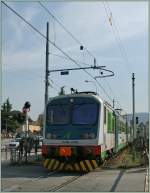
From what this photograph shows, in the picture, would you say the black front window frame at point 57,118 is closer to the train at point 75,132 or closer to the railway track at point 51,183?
the train at point 75,132

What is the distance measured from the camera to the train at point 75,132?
20438mm

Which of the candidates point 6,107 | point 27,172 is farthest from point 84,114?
point 6,107

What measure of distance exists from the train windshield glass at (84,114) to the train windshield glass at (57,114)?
0.35 metres

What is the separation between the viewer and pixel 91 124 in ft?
68.2

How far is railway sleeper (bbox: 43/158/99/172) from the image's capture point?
66.9 ft

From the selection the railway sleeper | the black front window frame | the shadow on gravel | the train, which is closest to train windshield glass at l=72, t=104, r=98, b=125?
the train

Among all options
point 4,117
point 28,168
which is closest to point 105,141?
point 28,168

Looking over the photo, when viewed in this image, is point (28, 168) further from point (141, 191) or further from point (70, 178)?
point (141, 191)

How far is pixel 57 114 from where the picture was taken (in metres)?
21.6

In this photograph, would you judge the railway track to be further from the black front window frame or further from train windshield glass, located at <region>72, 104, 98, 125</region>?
train windshield glass, located at <region>72, 104, 98, 125</region>

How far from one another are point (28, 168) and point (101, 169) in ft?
10.6

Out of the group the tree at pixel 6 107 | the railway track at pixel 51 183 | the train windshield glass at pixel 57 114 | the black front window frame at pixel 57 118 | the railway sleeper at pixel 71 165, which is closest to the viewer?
the railway track at pixel 51 183

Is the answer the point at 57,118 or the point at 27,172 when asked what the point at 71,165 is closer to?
the point at 27,172

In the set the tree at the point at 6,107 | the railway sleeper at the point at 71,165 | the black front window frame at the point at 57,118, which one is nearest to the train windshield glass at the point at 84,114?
the black front window frame at the point at 57,118
